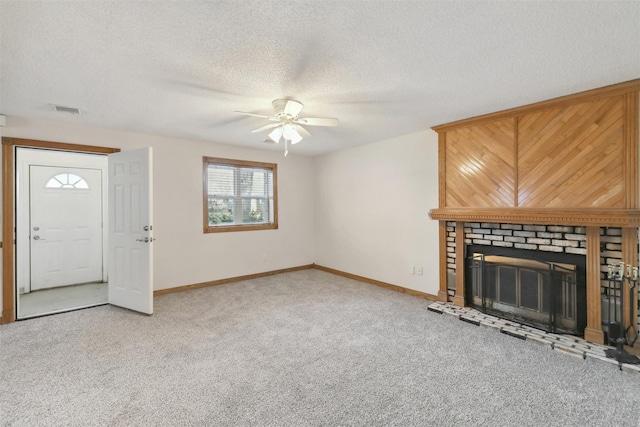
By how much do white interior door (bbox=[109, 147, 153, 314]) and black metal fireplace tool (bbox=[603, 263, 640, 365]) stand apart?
4691 millimetres

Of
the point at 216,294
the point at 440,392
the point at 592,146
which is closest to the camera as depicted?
the point at 440,392

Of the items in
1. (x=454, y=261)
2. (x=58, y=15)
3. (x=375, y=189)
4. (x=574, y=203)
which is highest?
(x=58, y=15)

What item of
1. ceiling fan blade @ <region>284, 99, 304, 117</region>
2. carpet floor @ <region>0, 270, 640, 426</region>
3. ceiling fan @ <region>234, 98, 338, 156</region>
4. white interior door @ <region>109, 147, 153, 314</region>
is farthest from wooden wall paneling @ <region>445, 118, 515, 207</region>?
white interior door @ <region>109, 147, 153, 314</region>

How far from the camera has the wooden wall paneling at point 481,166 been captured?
3283mm

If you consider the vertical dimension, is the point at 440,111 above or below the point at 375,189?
above

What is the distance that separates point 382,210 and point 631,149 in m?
2.87

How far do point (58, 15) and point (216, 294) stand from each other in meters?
3.64

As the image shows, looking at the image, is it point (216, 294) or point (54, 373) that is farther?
point (216, 294)

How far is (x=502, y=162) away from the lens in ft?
10.9

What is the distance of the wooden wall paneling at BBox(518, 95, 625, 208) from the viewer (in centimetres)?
Answer: 262

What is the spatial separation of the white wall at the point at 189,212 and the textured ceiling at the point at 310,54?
1.91ft

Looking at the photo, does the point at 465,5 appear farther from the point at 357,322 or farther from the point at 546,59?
the point at 357,322

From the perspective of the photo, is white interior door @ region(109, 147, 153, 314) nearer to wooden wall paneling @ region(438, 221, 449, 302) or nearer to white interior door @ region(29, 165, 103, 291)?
white interior door @ region(29, 165, 103, 291)

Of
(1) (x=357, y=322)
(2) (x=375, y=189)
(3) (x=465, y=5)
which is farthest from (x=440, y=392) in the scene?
(2) (x=375, y=189)
